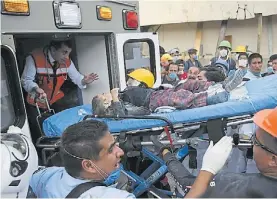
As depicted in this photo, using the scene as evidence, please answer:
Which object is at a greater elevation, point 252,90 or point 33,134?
point 252,90

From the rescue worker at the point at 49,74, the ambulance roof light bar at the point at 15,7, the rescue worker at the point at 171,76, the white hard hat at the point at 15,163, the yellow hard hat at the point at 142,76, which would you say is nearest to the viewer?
the white hard hat at the point at 15,163

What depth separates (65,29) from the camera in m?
2.59

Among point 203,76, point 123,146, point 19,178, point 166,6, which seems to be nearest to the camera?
point 19,178

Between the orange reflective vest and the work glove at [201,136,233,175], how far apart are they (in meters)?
2.07

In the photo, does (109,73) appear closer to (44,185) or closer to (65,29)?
(65,29)

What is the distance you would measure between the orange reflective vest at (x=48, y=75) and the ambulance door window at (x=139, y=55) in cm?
61

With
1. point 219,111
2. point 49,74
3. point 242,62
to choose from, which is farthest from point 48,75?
point 242,62

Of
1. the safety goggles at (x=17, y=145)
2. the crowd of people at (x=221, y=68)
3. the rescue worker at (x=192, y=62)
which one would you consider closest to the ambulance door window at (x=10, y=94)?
the safety goggles at (x=17, y=145)

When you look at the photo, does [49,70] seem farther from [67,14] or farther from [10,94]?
[10,94]

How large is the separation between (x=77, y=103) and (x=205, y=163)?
7.78 feet

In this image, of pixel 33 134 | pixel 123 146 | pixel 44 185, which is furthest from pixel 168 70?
pixel 44 185

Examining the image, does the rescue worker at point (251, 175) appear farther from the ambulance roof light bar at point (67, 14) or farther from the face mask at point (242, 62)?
the face mask at point (242, 62)

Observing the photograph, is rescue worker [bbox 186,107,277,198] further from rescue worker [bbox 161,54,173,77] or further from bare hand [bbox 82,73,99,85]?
rescue worker [bbox 161,54,173,77]

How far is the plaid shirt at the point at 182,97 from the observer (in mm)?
2662
